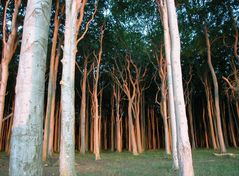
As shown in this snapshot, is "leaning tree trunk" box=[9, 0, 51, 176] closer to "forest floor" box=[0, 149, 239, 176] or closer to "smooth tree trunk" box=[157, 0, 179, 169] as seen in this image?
"forest floor" box=[0, 149, 239, 176]

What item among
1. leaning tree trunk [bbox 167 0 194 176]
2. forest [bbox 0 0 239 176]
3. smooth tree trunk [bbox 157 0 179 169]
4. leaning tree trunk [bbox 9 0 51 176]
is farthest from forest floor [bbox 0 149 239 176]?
leaning tree trunk [bbox 9 0 51 176]

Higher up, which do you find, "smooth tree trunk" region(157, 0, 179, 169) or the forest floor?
"smooth tree trunk" region(157, 0, 179, 169)

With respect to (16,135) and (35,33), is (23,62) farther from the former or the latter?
(16,135)

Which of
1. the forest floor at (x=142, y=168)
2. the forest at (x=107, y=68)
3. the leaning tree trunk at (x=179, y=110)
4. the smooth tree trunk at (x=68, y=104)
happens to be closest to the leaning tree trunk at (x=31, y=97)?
the forest at (x=107, y=68)

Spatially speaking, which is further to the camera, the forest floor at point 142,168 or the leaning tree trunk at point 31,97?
the forest floor at point 142,168

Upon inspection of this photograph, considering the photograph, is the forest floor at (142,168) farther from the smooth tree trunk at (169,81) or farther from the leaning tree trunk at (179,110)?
the leaning tree trunk at (179,110)

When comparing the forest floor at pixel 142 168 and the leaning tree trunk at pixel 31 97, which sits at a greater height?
the leaning tree trunk at pixel 31 97

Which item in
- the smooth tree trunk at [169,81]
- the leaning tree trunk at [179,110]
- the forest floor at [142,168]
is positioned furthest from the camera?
the smooth tree trunk at [169,81]

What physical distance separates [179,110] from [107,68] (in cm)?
1973

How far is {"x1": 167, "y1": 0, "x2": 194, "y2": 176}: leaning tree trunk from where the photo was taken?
18.0 ft

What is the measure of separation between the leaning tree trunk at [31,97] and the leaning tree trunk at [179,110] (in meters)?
4.19

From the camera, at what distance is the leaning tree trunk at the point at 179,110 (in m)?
5.48

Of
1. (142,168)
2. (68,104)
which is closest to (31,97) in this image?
(68,104)

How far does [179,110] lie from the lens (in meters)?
5.88
